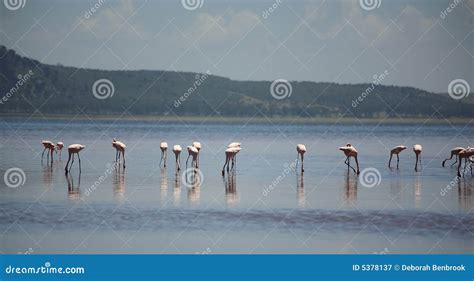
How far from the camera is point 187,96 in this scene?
82.5 m

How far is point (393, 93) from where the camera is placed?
86.9 m

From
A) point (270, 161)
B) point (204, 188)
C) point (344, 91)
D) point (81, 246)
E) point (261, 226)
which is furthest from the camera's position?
point (344, 91)

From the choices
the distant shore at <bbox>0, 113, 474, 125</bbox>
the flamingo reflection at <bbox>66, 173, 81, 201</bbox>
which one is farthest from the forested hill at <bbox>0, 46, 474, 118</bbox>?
the flamingo reflection at <bbox>66, 173, 81, 201</bbox>

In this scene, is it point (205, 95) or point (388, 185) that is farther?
point (205, 95)

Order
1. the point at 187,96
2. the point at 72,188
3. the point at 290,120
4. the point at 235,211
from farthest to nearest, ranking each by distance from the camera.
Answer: the point at 290,120, the point at 187,96, the point at 72,188, the point at 235,211

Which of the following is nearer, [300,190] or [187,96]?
[300,190]

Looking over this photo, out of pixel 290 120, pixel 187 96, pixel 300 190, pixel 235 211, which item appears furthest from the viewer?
pixel 290 120

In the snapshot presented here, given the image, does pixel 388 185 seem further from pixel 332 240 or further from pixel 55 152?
pixel 55 152

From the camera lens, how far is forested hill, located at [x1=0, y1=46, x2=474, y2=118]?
83.7 metres

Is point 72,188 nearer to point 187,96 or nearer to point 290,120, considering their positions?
point 187,96

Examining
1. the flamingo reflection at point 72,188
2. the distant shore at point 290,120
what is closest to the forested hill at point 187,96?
the distant shore at point 290,120

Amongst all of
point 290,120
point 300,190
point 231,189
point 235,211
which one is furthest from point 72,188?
point 290,120

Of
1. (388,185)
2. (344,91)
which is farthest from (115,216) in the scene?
(344,91)

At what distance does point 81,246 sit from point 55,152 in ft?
58.5
